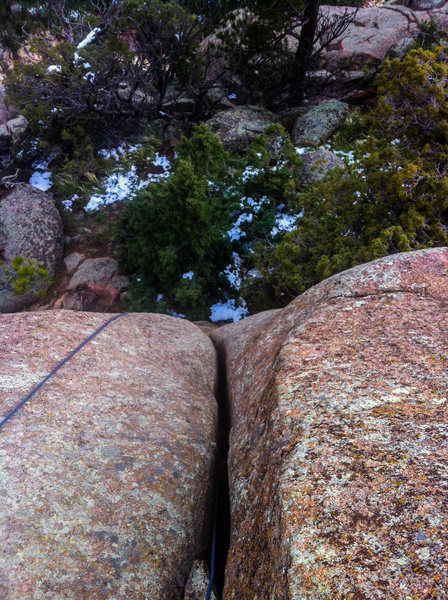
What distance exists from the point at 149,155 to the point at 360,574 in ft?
35.9

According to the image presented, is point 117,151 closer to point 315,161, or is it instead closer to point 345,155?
point 315,161

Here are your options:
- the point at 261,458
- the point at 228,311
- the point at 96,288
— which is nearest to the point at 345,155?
the point at 228,311

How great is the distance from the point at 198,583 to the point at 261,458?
2.41 feet

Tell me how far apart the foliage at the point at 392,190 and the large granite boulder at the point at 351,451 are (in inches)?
64.3

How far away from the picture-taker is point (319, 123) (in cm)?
1077

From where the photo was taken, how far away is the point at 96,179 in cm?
1028

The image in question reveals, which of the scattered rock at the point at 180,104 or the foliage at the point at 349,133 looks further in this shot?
the scattered rock at the point at 180,104

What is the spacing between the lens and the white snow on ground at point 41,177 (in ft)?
34.6

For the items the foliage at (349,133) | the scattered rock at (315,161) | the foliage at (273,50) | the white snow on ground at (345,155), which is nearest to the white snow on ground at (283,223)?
the scattered rock at (315,161)

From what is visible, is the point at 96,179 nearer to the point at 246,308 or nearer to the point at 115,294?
the point at 115,294

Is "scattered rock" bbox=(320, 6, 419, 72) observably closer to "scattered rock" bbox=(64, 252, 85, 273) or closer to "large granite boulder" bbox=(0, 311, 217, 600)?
"scattered rock" bbox=(64, 252, 85, 273)

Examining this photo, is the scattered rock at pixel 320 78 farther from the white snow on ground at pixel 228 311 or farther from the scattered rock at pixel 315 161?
the white snow on ground at pixel 228 311

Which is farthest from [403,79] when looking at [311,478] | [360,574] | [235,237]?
[360,574]

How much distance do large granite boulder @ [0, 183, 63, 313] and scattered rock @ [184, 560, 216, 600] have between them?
7.52 metres
